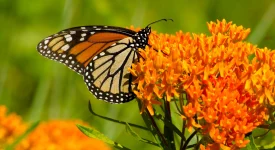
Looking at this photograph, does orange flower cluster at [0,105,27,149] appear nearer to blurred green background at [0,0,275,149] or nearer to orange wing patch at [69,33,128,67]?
orange wing patch at [69,33,128,67]

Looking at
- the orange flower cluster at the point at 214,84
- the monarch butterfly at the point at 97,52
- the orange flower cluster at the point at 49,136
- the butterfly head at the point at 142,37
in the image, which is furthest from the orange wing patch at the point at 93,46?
the orange flower cluster at the point at 214,84

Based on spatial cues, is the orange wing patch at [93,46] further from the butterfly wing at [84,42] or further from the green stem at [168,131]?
the green stem at [168,131]

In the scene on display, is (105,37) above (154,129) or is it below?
above

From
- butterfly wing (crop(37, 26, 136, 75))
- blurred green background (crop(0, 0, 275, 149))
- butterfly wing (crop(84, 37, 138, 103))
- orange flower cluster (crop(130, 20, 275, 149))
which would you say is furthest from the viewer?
blurred green background (crop(0, 0, 275, 149))

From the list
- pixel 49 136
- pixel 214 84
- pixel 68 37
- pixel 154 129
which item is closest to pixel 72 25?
pixel 49 136

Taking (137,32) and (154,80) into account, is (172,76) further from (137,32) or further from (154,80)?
(137,32)

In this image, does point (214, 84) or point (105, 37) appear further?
point (105, 37)

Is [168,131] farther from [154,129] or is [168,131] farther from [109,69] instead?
[109,69]

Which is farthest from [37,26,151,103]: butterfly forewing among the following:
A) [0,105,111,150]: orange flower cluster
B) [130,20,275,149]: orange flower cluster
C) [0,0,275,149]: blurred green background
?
[0,0,275,149]: blurred green background
